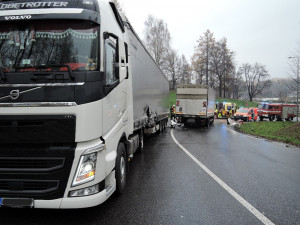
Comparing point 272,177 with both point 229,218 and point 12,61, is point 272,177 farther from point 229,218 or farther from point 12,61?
point 12,61

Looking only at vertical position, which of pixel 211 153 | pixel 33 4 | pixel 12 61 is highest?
pixel 33 4

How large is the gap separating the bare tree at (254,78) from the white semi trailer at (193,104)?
66.2 metres

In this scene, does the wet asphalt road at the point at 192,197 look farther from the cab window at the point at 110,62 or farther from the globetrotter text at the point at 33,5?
the globetrotter text at the point at 33,5

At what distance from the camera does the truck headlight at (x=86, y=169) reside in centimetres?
326

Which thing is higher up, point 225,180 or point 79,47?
point 79,47

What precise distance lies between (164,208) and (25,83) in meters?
2.79

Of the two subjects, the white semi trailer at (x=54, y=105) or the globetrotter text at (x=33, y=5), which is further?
the globetrotter text at (x=33, y=5)

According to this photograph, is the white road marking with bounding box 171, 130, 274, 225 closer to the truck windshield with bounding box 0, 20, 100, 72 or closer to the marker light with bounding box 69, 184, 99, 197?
the marker light with bounding box 69, 184, 99, 197

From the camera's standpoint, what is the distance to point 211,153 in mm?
8797

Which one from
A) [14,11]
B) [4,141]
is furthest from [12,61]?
[4,141]

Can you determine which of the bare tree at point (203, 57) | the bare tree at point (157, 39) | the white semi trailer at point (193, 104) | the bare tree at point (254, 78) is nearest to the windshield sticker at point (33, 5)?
the white semi trailer at point (193, 104)

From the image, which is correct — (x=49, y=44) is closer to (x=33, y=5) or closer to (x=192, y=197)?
(x=33, y=5)

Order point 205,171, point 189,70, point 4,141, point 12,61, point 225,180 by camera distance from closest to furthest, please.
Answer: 1. point 4,141
2. point 12,61
3. point 225,180
4. point 205,171
5. point 189,70

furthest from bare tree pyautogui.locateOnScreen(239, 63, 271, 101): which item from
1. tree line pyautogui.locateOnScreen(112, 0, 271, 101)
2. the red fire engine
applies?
the red fire engine
